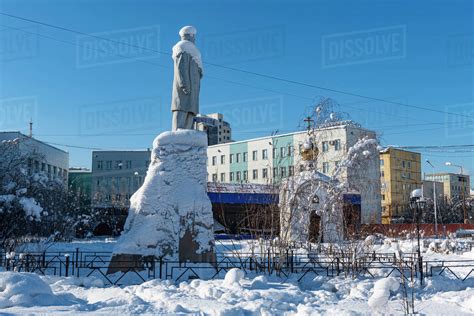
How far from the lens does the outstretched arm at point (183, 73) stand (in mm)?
14086

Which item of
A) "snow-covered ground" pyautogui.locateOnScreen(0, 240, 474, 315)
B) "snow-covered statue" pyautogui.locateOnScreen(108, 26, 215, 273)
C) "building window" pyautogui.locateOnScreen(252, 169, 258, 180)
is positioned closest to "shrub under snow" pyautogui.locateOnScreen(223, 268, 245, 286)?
"snow-covered ground" pyautogui.locateOnScreen(0, 240, 474, 315)

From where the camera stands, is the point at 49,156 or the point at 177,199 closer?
the point at 177,199

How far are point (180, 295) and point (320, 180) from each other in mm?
13156

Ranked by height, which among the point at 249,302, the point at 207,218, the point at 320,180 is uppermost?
the point at 320,180

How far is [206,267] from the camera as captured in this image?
42.6ft

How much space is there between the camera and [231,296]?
404 inches

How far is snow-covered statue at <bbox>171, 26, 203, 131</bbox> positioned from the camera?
46.3 ft

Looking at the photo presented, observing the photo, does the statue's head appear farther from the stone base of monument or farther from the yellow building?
the yellow building

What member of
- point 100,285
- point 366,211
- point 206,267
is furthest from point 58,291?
point 366,211

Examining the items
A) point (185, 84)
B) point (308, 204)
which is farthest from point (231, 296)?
point (308, 204)

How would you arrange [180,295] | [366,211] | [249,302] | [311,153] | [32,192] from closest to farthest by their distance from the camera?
[249,302], [180,295], [311,153], [32,192], [366,211]

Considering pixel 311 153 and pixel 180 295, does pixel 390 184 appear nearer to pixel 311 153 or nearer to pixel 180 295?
pixel 311 153

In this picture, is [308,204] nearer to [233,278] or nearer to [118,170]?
[233,278]

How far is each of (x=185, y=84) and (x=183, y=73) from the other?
11.9 inches
